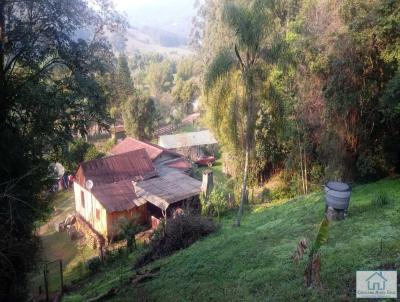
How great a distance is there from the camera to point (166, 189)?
1872 centimetres

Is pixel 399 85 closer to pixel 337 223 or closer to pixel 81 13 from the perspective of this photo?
pixel 337 223

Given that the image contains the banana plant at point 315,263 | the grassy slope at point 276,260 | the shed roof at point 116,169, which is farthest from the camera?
the shed roof at point 116,169

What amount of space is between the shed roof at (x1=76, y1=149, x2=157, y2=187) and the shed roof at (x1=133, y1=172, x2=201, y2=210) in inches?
47.7

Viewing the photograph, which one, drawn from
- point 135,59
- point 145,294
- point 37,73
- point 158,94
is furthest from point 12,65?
point 135,59

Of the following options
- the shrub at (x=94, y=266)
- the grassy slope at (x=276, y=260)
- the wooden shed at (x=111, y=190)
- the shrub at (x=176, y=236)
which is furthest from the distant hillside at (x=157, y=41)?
the grassy slope at (x=276, y=260)

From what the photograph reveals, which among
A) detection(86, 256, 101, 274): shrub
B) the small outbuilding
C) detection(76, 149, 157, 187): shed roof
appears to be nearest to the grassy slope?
detection(86, 256, 101, 274): shrub

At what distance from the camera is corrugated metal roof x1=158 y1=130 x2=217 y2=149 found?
109ft

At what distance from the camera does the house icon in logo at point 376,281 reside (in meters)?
5.38

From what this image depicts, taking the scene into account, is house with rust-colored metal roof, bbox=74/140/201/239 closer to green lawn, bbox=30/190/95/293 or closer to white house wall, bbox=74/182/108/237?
white house wall, bbox=74/182/108/237

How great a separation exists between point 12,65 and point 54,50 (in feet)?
3.34

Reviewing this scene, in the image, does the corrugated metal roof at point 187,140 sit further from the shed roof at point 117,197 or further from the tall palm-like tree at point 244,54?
the tall palm-like tree at point 244,54

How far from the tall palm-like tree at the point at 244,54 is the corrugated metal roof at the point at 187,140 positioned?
70.2ft

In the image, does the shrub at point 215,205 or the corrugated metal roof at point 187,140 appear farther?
the corrugated metal roof at point 187,140

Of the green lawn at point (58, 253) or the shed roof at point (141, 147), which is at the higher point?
the shed roof at point (141, 147)
